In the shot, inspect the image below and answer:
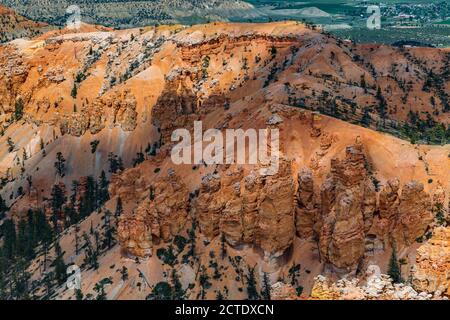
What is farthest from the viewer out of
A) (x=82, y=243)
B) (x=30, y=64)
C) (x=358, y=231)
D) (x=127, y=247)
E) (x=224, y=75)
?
(x=30, y=64)

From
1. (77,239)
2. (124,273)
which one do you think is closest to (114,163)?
(77,239)

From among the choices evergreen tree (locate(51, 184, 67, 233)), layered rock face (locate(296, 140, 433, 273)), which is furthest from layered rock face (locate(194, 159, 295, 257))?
evergreen tree (locate(51, 184, 67, 233))

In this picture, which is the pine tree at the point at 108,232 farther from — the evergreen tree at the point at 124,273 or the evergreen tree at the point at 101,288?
the evergreen tree at the point at 101,288

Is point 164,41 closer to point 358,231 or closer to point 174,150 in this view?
point 174,150
